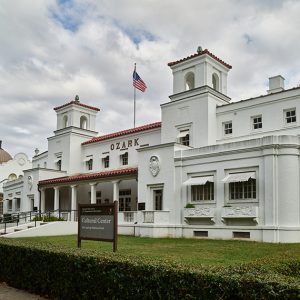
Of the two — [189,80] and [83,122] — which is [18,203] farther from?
[189,80]

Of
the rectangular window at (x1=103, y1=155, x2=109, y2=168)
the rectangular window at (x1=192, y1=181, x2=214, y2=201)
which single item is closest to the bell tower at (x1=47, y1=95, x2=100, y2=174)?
the rectangular window at (x1=103, y1=155, x2=109, y2=168)

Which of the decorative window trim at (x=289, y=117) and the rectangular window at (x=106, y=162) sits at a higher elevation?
the decorative window trim at (x=289, y=117)

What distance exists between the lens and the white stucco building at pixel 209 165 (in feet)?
67.6

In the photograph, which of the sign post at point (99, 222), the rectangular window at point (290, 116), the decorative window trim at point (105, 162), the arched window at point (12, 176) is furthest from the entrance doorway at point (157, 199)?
the arched window at point (12, 176)

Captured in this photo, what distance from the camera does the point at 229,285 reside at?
17.0ft

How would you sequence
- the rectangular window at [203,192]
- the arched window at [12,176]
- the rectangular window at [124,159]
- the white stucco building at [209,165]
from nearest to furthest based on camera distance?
the white stucco building at [209,165] < the rectangular window at [203,192] < the rectangular window at [124,159] < the arched window at [12,176]

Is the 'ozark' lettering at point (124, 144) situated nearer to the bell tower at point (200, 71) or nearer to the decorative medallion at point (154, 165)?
the bell tower at point (200, 71)

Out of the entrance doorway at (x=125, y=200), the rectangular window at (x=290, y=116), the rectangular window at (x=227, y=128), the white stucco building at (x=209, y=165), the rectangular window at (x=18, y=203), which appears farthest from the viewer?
the rectangular window at (x=18, y=203)

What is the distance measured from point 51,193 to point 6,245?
2925 cm

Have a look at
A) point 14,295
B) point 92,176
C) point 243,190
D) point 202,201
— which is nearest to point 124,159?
point 92,176

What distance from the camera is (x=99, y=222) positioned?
35.9 ft

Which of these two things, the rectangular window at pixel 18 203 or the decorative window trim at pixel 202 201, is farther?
the rectangular window at pixel 18 203

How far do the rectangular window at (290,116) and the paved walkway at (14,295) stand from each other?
1914 cm

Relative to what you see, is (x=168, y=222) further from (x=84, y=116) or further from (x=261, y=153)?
(x=84, y=116)
